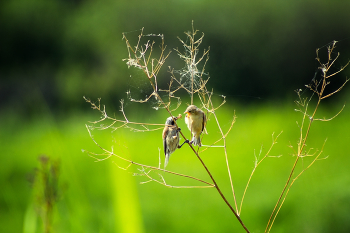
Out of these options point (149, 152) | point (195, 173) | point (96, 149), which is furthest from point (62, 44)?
point (195, 173)

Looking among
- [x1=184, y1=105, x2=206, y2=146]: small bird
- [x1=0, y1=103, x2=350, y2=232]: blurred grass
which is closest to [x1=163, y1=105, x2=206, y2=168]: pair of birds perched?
[x1=184, y1=105, x2=206, y2=146]: small bird

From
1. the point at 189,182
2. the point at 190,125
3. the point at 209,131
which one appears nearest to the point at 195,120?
the point at 190,125

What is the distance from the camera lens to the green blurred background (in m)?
1.07

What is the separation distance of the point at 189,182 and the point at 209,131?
41cm

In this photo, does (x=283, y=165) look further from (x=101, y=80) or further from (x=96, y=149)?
(x=101, y=80)

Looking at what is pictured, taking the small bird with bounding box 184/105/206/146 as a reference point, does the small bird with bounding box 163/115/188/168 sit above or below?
below

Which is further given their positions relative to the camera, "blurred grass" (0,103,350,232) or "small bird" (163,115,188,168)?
"blurred grass" (0,103,350,232)

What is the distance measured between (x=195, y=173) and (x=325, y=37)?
0.95 m

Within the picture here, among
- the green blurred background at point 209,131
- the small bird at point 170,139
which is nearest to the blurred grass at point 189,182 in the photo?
the green blurred background at point 209,131

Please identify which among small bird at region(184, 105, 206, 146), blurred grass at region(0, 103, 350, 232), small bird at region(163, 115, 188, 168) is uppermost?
blurred grass at region(0, 103, 350, 232)

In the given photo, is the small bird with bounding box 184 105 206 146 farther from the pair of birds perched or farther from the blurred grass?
the blurred grass

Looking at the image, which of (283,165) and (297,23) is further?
(297,23)

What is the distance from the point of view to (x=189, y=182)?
1.33m

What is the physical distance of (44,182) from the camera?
1.17ft
